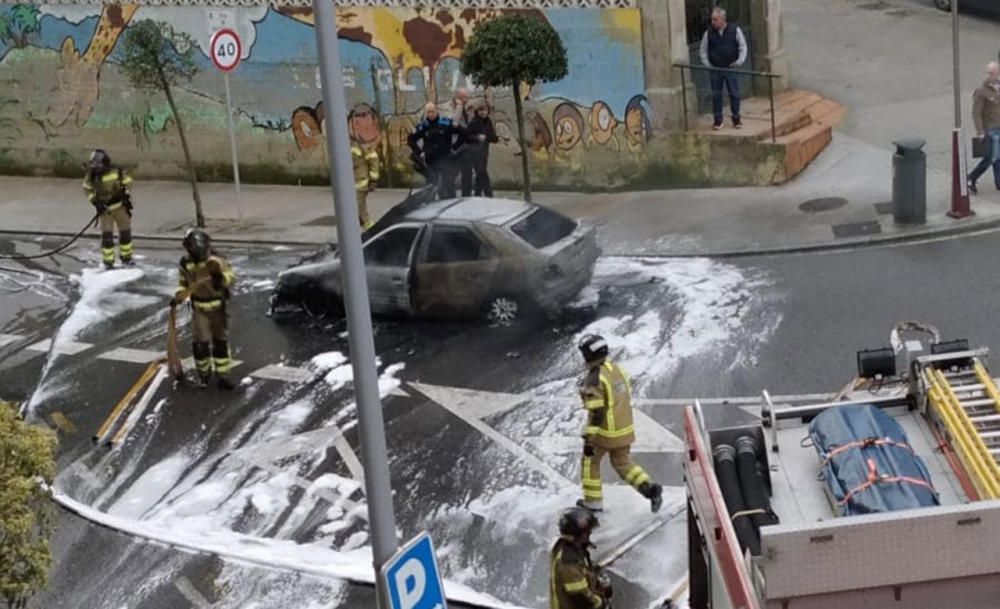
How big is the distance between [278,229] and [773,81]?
739 cm

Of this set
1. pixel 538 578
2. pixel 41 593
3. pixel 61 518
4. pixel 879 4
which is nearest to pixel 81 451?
pixel 61 518

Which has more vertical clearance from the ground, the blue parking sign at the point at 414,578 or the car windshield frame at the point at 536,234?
the car windshield frame at the point at 536,234

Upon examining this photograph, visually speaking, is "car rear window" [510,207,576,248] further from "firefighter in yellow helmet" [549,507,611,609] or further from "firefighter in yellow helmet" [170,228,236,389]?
"firefighter in yellow helmet" [549,507,611,609]

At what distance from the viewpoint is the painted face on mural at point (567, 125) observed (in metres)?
20.3

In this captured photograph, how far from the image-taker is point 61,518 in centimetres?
1241

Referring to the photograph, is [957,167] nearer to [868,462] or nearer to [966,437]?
[966,437]

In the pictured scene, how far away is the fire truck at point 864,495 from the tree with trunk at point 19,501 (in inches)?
143

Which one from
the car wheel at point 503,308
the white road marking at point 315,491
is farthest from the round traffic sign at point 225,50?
the white road marking at point 315,491

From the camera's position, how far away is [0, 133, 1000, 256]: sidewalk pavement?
675 inches

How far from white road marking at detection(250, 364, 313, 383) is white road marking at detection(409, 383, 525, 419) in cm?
124

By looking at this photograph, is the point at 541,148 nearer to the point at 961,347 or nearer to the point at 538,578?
the point at 538,578

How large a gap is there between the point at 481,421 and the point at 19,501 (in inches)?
217

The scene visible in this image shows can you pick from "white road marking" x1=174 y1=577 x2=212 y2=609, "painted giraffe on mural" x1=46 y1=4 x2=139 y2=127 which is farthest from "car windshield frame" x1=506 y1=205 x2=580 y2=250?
"painted giraffe on mural" x1=46 y1=4 x2=139 y2=127

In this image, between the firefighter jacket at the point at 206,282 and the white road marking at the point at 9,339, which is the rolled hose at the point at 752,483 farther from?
the white road marking at the point at 9,339
